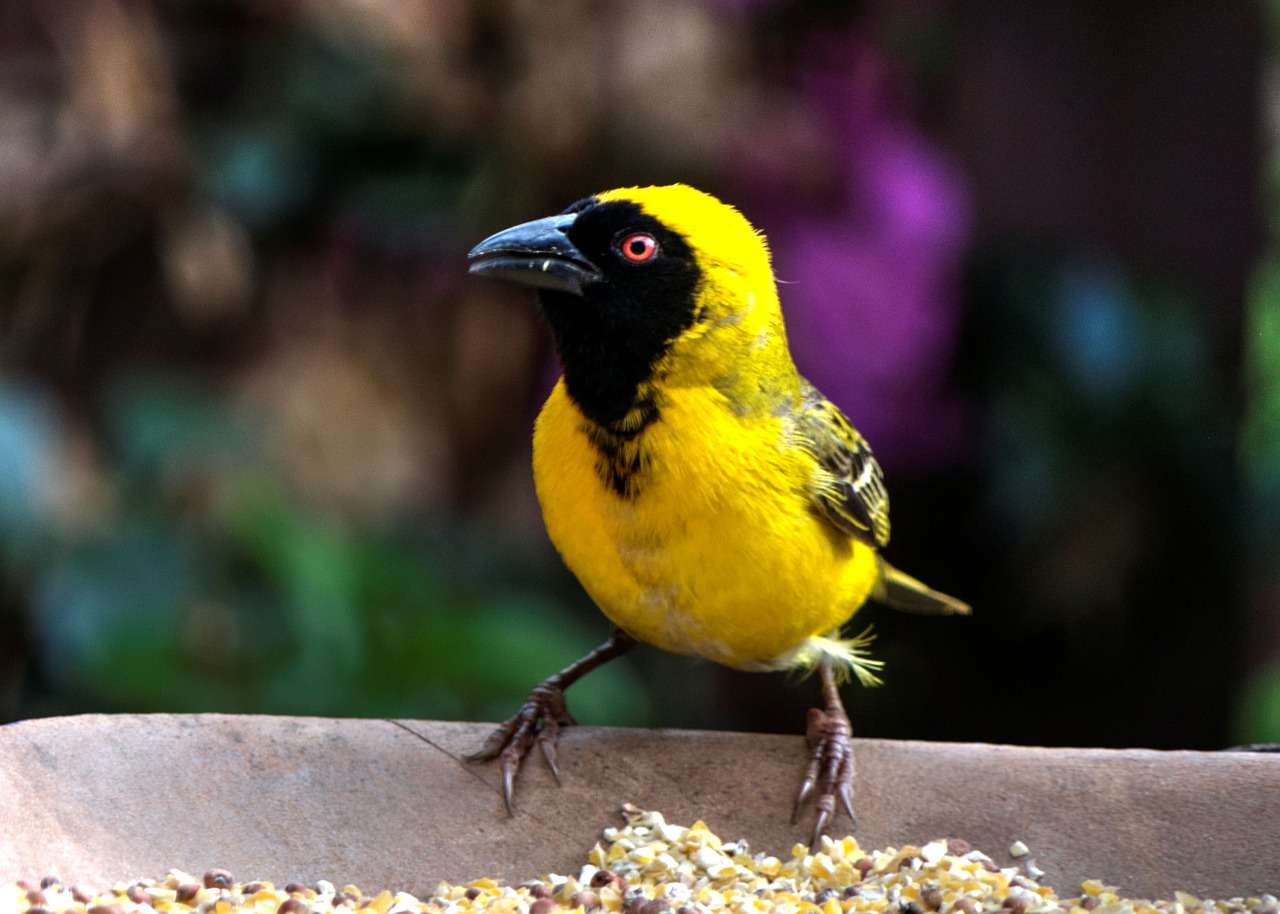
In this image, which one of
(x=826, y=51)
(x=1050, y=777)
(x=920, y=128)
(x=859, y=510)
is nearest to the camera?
(x=1050, y=777)

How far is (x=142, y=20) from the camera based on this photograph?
4930mm

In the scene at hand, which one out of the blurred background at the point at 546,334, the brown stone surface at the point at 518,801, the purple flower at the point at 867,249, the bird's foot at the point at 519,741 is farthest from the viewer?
the purple flower at the point at 867,249

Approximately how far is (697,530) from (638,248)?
0.54 meters

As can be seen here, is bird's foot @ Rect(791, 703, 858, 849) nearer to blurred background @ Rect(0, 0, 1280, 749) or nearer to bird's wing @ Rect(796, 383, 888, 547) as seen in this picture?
bird's wing @ Rect(796, 383, 888, 547)

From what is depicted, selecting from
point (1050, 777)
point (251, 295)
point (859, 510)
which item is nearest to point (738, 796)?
point (1050, 777)

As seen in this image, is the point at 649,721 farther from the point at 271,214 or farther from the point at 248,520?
the point at 271,214

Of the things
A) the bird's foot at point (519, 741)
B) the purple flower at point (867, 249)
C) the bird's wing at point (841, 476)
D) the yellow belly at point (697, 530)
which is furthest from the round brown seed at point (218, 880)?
the purple flower at point (867, 249)

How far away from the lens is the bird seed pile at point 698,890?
2152 mm

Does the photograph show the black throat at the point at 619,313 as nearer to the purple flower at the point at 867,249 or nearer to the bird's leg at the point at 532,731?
the bird's leg at the point at 532,731

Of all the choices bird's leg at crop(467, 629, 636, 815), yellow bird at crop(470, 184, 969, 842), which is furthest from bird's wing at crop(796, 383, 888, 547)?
bird's leg at crop(467, 629, 636, 815)

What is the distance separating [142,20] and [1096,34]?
3.42 m

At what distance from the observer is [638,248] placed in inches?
110

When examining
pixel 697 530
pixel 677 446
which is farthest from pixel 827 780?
pixel 677 446

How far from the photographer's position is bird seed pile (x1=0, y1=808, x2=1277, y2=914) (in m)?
2.15
